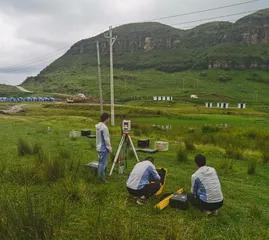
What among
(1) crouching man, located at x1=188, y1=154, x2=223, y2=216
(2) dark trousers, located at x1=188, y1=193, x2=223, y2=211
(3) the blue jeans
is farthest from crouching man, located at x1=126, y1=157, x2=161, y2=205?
(3) the blue jeans

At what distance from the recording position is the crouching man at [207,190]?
673cm

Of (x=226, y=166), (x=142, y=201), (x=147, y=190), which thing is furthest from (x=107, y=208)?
(x=226, y=166)

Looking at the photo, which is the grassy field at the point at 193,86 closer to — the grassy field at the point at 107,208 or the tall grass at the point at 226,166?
the tall grass at the point at 226,166

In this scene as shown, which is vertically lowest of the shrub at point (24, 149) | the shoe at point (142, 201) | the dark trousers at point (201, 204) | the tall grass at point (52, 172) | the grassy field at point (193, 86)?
the grassy field at point (193, 86)

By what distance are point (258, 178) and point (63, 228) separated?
8646mm

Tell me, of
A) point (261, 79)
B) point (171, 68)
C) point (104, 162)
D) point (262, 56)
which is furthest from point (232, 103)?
point (262, 56)

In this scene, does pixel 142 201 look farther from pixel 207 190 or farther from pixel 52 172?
pixel 52 172

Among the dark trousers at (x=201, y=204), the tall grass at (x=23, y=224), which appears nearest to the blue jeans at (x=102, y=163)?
the dark trousers at (x=201, y=204)

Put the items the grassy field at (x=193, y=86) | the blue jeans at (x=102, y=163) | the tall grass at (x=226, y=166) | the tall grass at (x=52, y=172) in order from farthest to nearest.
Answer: the grassy field at (x=193, y=86) → the tall grass at (x=226, y=166) → the blue jeans at (x=102, y=163) → the tall grass at (x=52, y=172)

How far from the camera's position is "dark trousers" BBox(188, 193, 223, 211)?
6738 millimetres

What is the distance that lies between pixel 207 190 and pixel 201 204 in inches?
16.3

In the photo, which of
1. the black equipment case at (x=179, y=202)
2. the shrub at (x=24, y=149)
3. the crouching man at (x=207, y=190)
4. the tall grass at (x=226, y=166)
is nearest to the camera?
the crouching man at (x=207, y=190)

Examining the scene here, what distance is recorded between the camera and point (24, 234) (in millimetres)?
4547

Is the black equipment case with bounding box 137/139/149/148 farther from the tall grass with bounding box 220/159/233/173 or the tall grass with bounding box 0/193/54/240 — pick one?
the tall grass with bounding box 0/193/54/240
